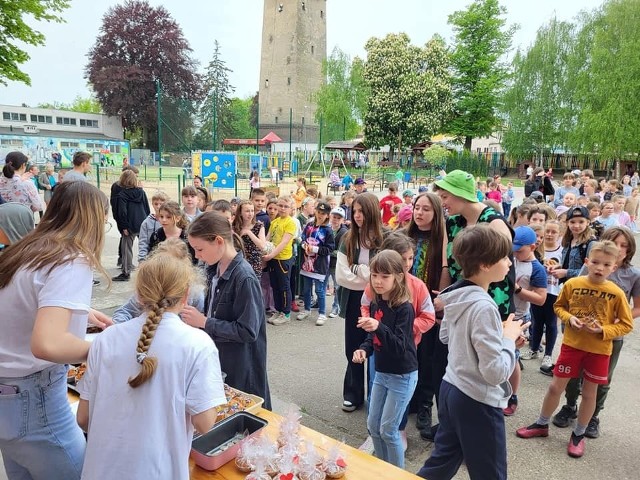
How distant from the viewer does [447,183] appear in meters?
3.21

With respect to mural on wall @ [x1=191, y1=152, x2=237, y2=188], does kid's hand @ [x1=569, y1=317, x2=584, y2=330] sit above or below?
below

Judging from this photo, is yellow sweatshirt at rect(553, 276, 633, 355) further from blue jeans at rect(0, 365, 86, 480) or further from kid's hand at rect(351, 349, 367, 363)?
blue jeans at rect(0, 365, 86, 480)

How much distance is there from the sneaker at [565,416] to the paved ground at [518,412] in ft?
0.24

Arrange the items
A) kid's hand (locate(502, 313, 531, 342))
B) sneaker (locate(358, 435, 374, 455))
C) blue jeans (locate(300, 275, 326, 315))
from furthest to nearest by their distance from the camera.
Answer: blue jeans (locate(300, 275, 326, 315)) → sneaker (locate(358, 435, 374, 455)) → kid's hand (locate(502, 313, 531, 342))

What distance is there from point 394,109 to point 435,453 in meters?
37.8

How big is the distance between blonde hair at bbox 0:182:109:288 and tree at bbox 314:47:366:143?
38548mm

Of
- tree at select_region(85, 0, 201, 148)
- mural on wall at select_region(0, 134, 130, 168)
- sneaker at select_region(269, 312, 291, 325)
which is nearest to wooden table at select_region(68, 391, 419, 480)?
sneaker at select_region(269, 312, 291, 325)

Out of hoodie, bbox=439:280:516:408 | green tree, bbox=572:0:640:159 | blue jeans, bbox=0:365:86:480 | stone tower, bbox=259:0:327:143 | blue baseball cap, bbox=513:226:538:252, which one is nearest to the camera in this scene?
blue jeans, bbox=0:365:86:480

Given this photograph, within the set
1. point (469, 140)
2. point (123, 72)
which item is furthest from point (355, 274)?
point (123, 72)

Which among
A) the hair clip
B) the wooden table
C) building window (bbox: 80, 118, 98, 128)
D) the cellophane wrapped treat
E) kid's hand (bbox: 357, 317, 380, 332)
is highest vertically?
building window (bbox: 80, 118, 98, 128)

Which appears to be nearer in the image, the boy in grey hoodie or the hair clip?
the hair clip

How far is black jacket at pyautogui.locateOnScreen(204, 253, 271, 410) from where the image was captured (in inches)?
97.9

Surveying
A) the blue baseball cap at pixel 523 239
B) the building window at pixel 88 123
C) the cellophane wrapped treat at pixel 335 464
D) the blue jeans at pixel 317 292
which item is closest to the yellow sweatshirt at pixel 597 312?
the blue baseball cap at pixel 523 239

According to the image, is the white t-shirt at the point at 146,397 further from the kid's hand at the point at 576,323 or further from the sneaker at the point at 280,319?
the sneaker at the point at 280,319
